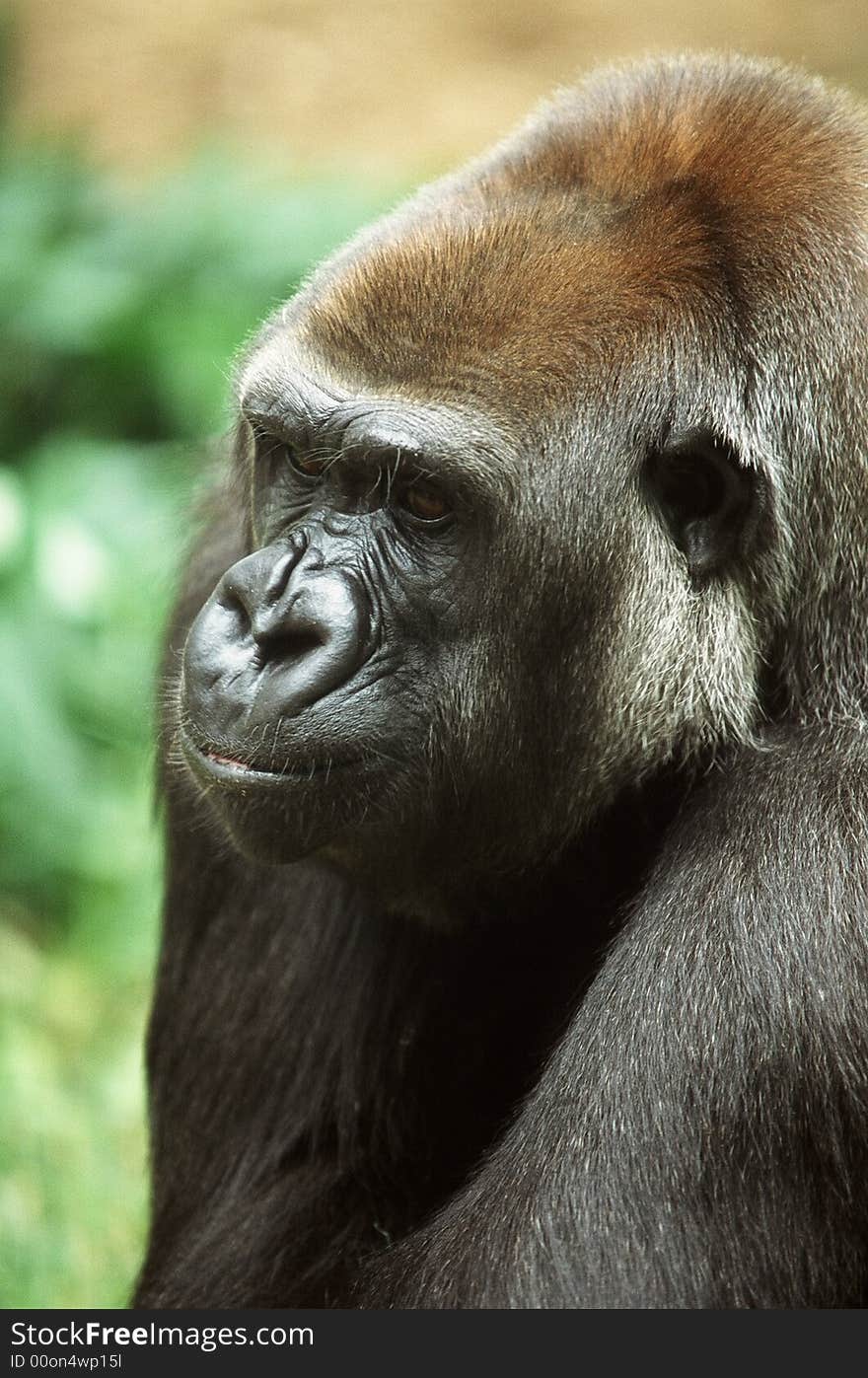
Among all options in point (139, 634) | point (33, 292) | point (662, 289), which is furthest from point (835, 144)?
point (33, 292)

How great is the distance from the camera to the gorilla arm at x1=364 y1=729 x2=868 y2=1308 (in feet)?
11.5

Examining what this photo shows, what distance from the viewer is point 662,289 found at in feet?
12.7

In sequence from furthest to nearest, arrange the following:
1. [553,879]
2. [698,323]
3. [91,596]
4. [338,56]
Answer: [338,56]
[91,596]
[553,879]
[698,323]

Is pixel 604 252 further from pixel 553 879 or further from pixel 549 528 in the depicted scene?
pixel 553 879

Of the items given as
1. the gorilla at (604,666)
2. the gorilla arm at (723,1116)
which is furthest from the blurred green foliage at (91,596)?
the gorilla arm at (723,1116)

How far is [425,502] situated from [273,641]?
1.43ft

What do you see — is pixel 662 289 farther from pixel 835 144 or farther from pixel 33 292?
pixel 33 292

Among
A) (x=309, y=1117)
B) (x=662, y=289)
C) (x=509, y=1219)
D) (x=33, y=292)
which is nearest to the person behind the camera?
(x=509, y=1219)

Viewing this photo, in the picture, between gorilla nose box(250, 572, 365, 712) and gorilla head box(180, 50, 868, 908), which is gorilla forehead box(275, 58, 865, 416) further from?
gorilla nose box(250, 572, 365, 712)

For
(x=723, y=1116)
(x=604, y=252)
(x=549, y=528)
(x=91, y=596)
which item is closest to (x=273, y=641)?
(x=549, y=528)

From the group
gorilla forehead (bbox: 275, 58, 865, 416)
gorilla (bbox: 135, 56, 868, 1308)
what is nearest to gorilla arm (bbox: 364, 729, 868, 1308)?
gorilla (bbox: 135, 56, 868, 1308)

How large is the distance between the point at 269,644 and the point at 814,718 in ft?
3.63

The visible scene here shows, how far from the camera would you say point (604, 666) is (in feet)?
12.9

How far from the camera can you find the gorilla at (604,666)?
355 cm
